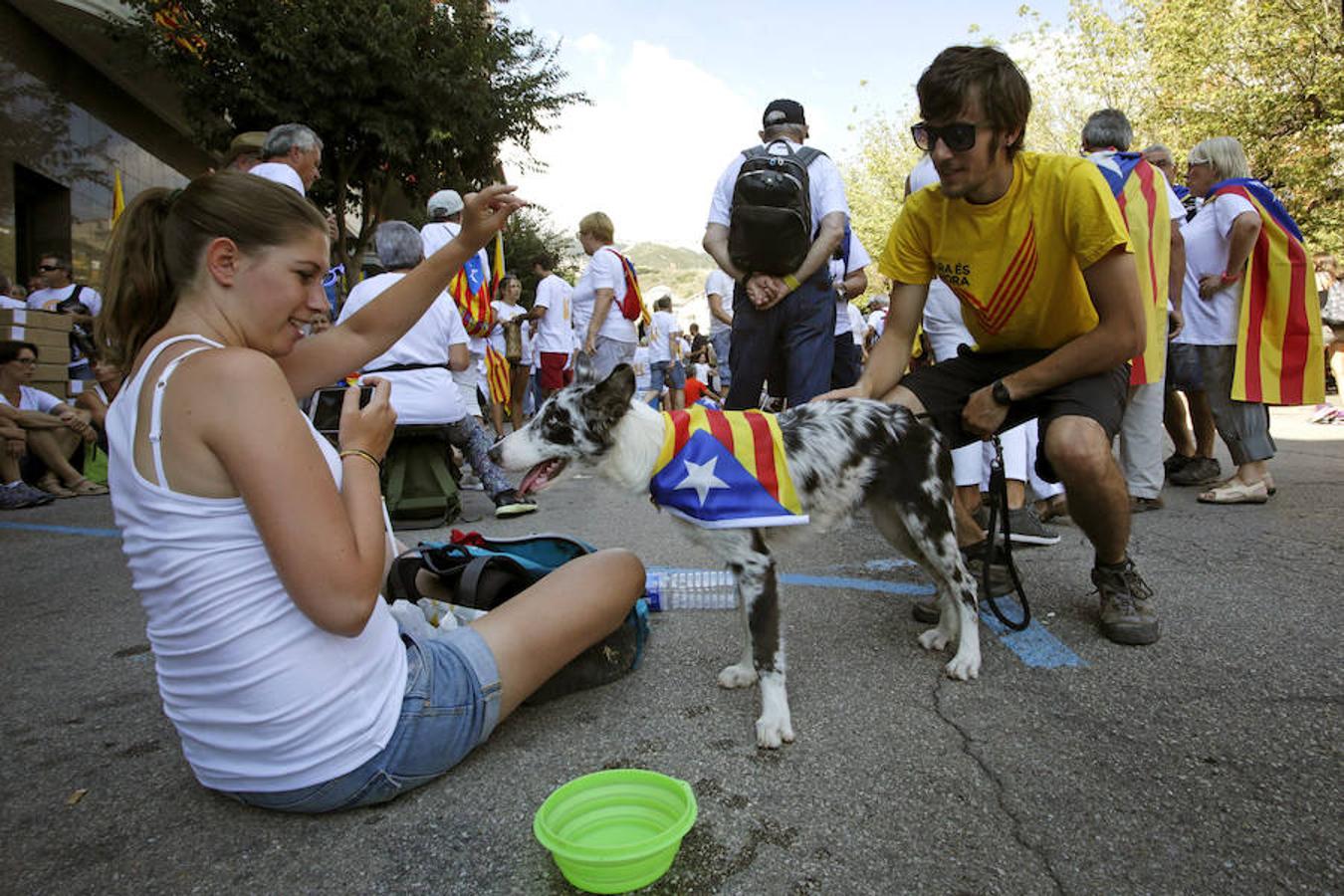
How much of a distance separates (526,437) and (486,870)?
1727 mm

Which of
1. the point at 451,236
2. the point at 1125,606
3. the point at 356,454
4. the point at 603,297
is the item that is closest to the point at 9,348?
the point at 451,236

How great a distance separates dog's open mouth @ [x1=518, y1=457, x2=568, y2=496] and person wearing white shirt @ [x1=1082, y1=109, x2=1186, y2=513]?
149 inches

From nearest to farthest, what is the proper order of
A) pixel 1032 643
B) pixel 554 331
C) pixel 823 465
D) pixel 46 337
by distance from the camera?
1. pixel 823 465
2. pixel 1032 643
3. pixel 46 337
4. pixel 554 331

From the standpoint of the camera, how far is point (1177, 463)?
6.99 metres

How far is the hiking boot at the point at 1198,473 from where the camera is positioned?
6660mm

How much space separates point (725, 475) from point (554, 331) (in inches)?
316

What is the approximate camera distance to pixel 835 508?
3115 mm

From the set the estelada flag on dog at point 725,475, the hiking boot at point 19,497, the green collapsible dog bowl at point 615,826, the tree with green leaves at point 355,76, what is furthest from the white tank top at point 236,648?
the tree with green leaves at point 355,76

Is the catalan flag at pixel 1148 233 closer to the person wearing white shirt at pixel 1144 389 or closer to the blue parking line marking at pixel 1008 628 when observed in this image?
the person wearing white shirt at pixel 1144 389

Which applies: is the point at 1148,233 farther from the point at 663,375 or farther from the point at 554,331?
the point at 663,375

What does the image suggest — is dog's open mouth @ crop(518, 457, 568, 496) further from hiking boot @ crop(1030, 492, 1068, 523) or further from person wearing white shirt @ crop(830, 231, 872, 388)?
hiking boot @ crop(1030, 492, 1068, 523)

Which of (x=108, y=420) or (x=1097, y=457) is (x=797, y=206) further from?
(x=108, y=420)

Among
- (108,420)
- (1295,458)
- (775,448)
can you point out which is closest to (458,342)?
(775,448)

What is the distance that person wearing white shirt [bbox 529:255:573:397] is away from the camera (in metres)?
10.3
